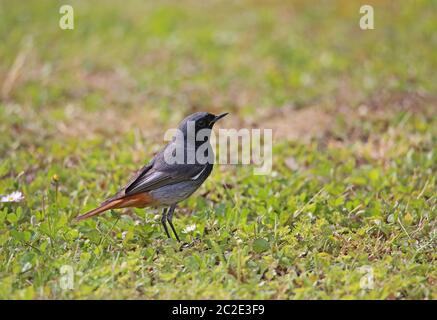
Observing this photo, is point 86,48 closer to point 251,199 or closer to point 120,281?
point 251,199

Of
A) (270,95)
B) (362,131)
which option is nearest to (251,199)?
(362,131)

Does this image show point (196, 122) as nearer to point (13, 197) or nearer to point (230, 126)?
point (13, 197)

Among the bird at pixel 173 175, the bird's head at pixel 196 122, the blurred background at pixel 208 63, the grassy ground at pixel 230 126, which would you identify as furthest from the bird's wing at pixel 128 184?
the blurred background at pixel 208 63

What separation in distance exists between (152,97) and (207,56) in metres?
1.52

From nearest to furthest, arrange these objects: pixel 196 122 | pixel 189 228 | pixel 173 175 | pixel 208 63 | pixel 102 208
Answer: pixel 102 208 → pixel 189 228 → pixel 173 175 → pixel 196 122 → pixel 208 63

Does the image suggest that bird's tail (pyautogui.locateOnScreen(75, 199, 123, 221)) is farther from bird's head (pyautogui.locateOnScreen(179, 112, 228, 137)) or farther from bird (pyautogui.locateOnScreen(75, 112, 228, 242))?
bird's head (pyautogui.locateOnScreen(179, 112, 228, 137))

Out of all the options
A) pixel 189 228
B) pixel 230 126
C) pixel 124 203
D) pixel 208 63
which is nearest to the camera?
pixel 124 203

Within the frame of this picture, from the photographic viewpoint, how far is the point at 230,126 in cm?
852

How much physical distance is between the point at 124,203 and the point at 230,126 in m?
3.26

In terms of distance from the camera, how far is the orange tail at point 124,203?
536cm

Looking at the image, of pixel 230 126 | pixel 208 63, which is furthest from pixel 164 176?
pixel 208 63

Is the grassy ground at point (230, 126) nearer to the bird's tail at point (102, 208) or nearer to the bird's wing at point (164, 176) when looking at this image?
the bird's tail at point (102, 208)

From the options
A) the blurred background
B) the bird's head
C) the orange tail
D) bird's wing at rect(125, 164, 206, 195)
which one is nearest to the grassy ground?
the blurred background

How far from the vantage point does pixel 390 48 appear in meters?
10.2
